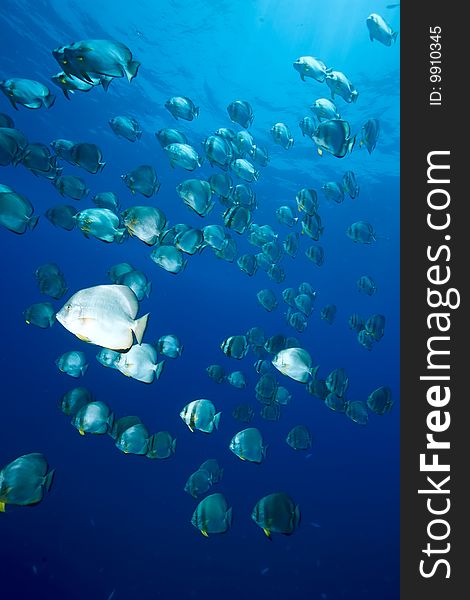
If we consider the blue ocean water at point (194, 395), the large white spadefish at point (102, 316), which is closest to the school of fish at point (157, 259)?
the large white spadefish at point (102, 316)

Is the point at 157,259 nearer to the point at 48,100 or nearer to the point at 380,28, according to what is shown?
the point at 48,100

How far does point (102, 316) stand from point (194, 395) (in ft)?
113

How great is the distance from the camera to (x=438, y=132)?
488 cm

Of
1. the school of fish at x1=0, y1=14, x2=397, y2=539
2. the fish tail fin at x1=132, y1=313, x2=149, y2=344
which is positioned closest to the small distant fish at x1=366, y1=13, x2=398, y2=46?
the school of fish at x1=0, y1=14, x2=397, y2=539

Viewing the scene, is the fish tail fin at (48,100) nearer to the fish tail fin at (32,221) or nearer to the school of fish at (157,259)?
the school of fish at (157,259)

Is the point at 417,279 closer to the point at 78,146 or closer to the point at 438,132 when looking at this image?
the point at 438,132

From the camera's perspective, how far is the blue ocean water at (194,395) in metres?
11.8

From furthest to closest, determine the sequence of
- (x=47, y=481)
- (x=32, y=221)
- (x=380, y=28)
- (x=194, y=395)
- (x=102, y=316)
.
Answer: (x=194, y=395) → (x=380, y=28) → (x=32, y=221) → (x=47, y=481) → (x=102, y=316)

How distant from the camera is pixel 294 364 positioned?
5.75 meters

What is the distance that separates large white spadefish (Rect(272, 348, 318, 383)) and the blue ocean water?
27.8ft

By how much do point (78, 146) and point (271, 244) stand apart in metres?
4.21

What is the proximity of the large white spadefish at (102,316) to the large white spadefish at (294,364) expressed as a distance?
3.28 meters

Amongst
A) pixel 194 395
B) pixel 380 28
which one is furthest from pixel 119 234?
pixel 194 395

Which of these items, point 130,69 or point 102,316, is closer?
point 102,316
